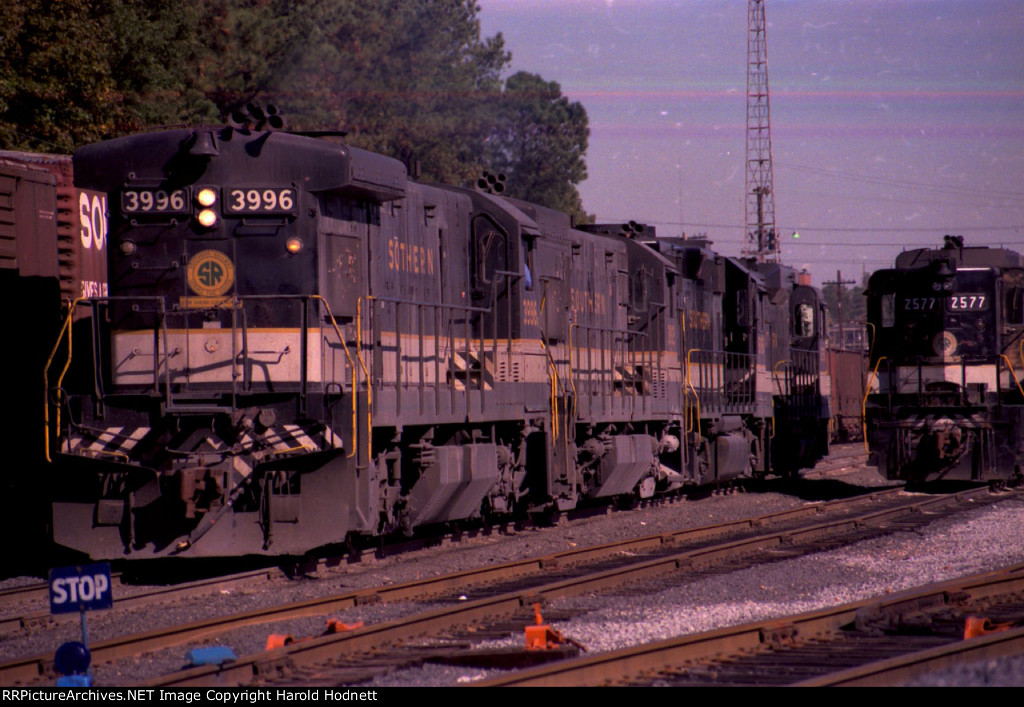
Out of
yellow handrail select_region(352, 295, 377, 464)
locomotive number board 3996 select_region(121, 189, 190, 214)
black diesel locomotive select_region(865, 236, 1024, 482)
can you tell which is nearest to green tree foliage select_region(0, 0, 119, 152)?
locomotive number board 3996 select_region(121, 189, 190, 214)

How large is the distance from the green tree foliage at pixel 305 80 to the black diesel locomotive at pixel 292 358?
7.25ft

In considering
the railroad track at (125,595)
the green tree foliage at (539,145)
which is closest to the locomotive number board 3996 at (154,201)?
the railroad track at (125,595)

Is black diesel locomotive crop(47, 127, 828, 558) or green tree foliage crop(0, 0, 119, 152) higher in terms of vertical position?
green tree foliage crop(0, 0, 119, 152)

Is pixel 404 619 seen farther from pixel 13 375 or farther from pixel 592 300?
pixel 592 300

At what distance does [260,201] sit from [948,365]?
→ 11537 mm

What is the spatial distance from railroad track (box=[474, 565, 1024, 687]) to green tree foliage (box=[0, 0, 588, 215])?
7.22 m

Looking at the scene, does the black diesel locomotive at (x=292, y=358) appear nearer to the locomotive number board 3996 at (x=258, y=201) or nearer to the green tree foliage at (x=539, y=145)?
the locomotive number board 3996 at (x=258, y=201)

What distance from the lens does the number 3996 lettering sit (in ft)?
30.3

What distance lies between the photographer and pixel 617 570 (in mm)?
9109

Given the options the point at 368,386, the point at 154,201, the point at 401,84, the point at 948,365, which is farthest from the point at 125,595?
the point at 401,84

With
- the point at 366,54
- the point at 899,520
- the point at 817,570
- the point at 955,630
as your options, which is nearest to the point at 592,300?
the point at 899,520

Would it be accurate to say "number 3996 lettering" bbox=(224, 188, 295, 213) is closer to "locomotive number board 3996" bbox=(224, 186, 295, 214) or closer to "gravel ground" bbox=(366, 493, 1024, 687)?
"locomotive number board 3996" bbox=(224, 186, 295, 214)

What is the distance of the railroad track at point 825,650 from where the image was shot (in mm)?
5500

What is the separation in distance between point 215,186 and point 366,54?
120 ft
